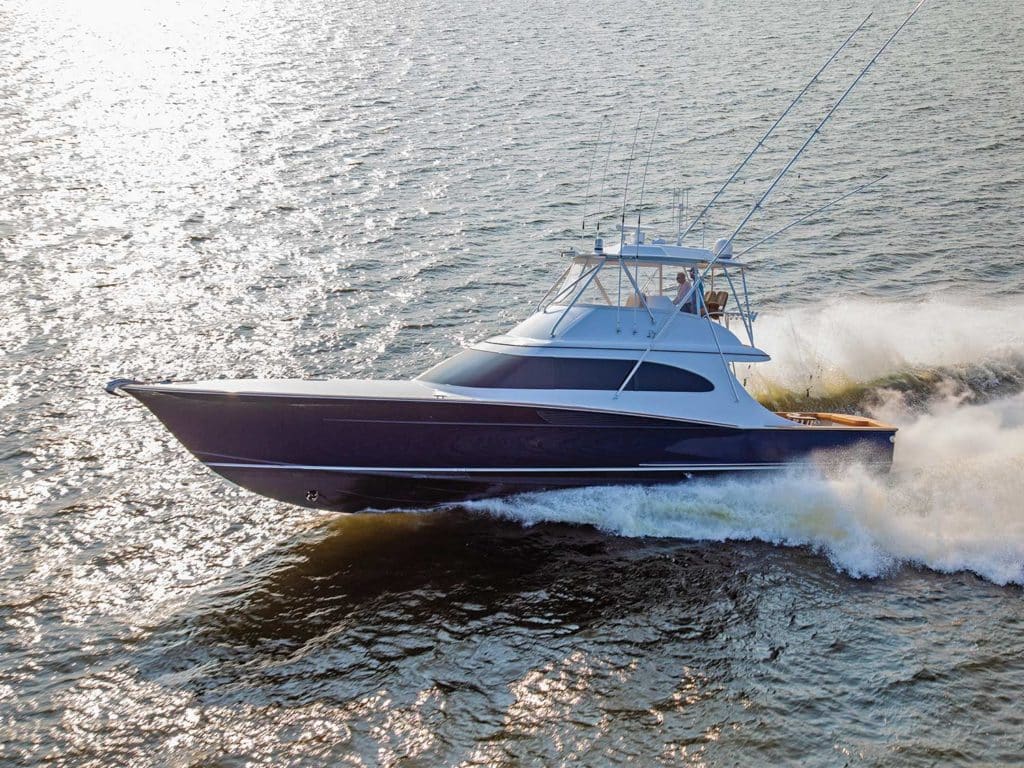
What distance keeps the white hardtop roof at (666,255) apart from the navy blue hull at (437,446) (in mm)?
2316

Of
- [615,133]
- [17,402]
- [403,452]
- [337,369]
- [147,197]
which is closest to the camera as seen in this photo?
[403,452]

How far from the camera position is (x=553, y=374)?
46.1ft

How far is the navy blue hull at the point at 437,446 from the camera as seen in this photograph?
527 inches

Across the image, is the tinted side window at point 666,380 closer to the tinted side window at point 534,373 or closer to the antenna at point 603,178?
the tinted side window at point 534,373

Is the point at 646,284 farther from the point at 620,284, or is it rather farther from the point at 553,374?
the point at 553,374

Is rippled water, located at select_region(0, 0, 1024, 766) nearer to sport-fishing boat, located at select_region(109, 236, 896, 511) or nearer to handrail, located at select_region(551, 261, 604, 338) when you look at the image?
sport-fishing boat, located at select_region(109, 236, 896, 511)

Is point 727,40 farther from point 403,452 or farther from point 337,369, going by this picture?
point 403,452

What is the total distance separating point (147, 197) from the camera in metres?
28.0

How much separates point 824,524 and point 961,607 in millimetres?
2130

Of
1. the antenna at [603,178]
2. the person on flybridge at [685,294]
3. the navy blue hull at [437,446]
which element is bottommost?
the navy blue hull at [437,446]

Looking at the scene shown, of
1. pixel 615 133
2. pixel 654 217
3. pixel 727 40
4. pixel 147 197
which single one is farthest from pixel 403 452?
pixel 727 40

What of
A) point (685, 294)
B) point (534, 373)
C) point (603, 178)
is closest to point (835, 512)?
point (685, 294)

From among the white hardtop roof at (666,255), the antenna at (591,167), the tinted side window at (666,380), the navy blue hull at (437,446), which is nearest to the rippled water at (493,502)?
the antenna at (591,167)

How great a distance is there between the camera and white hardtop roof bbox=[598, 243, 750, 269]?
48.3ft
